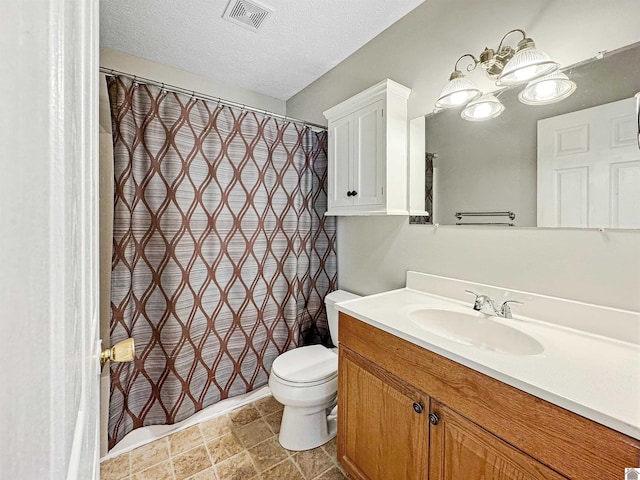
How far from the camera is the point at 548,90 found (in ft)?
3.83

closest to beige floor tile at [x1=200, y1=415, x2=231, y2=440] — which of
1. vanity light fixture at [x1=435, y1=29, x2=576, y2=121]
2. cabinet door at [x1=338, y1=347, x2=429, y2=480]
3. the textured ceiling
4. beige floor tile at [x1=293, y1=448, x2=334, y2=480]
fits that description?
beige floor tile at [x1=293, y1=448, x2=334, y2=480]

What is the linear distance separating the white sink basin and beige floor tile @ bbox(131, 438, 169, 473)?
149 cm

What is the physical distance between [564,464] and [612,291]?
0.68m

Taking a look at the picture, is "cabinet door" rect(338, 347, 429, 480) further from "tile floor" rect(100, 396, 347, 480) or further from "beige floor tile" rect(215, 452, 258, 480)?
"beige floor tile" rect(215, 452, 258, 480)

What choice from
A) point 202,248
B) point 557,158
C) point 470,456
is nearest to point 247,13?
point 202,248

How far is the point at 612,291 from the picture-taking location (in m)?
Answer: 1.03

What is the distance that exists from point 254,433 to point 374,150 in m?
1.78

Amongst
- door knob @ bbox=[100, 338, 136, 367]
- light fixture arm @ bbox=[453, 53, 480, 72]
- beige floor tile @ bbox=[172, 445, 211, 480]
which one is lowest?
beige floor tile @ bbox=[172, 445, 211, 480]

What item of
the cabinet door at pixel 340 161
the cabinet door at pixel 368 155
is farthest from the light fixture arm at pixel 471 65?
the cabinet door at pixel 340 161

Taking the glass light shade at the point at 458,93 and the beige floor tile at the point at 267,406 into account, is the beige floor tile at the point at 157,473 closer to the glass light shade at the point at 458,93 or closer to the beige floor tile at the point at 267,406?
the beige floor tile at the point at 267,406

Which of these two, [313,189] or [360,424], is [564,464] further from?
[313,189]

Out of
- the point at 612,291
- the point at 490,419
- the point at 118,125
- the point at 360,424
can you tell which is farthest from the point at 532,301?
the point at 118,125

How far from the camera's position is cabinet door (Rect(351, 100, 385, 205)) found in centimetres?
162
